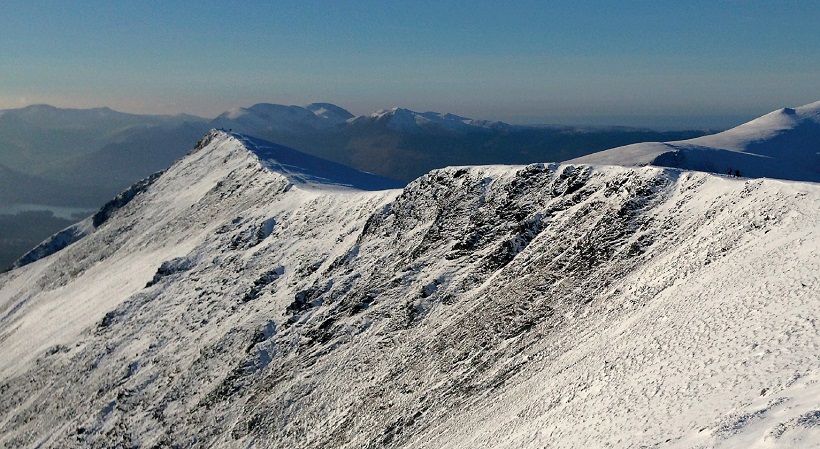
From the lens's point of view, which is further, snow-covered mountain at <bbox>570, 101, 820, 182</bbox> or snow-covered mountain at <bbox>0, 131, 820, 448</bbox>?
snow-covered mountain at <bbox>570, 101, 820, 182</bbox>

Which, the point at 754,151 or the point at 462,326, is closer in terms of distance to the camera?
the point at 462,326

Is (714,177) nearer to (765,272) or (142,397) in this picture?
(765,272)

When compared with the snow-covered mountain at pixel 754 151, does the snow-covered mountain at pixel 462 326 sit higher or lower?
lower

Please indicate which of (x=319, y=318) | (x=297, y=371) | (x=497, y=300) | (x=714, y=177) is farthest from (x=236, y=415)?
(x=714, y=177)

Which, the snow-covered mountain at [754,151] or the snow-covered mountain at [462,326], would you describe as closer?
the snow-covered mountain at [462,326]

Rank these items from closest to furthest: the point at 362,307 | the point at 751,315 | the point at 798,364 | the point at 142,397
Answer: the point at 798,364 → the point at 751,315 → the point at 362,307 → the point at 142,397
